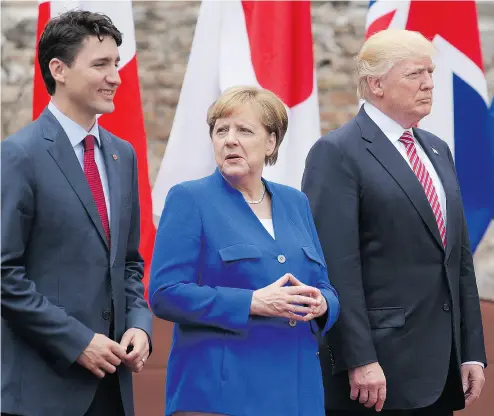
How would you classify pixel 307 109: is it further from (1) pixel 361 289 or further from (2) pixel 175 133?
(1) pixel 361 289

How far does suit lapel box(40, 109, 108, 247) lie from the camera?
96.0 inches

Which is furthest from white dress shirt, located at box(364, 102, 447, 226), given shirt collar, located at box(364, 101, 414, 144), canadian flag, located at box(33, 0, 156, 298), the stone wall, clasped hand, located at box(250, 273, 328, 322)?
the stone wall

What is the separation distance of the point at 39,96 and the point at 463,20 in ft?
5.99

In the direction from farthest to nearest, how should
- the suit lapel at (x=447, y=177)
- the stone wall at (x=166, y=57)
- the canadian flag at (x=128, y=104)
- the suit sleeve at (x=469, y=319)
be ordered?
the stone wall at (x=166, y=57) → the canadian flag at (x=128, y=104) → the suit sleeve at (x=469, y=319) → the suit lapel at (x=447, y=177)

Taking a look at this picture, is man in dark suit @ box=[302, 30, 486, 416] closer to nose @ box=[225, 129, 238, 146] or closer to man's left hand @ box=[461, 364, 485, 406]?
man's left hand @ box=[461, 364, 485, 406]

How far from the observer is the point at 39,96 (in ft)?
13.5

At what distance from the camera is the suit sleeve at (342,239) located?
2754mm

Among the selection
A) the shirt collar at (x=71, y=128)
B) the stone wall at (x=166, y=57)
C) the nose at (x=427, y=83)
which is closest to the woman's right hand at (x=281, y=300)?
the shirt collar at (x=71, y=128)

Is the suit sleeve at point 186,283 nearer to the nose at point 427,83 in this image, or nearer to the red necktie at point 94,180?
the red necktie at point 94,180

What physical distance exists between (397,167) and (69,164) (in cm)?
94

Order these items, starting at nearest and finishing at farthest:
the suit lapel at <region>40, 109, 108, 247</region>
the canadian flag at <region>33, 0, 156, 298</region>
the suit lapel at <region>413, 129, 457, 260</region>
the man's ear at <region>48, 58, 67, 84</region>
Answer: the suit lapel at <region>40, 109, 108, 247</region>
the man's ear at <region>48, 58, 67, 84</region>
the suit lapel at <region>413, 129, 457, 260</region>
the canadian flag at <region>33, 0, 156, 298</region>

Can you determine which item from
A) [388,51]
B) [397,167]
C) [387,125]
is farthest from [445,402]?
[388,51]

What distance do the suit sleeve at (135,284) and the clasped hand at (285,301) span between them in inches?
13.7

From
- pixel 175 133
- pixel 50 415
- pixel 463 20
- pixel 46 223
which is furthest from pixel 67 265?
pixel 463 20
